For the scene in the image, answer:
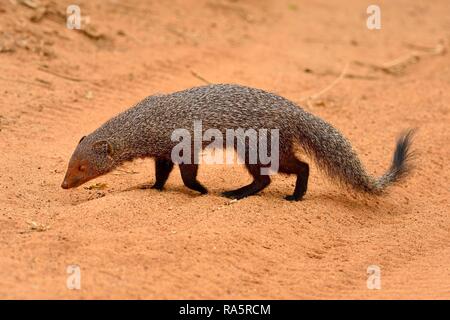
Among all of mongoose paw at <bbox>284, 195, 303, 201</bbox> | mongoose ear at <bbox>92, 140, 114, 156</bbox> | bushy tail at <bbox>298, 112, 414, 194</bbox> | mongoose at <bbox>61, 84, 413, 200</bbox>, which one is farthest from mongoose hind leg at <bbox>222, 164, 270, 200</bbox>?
mongoose ear at <bbox>92, 140, 114, 156</bbox>

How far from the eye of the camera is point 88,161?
5.61 meters

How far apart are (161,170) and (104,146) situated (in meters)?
0.50

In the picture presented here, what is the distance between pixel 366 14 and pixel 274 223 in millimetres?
9118

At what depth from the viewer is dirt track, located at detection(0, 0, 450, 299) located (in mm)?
4363

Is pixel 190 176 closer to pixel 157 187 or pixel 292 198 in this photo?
pixel 157 187

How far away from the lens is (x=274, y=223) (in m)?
5.18

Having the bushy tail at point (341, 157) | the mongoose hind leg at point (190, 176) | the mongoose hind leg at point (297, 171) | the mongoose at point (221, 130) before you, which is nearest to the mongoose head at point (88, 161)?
the mongoose at point (221, 130)

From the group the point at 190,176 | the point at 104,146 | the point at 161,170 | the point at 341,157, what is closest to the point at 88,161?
the point at 104,146

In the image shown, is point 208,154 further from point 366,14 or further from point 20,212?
point 366,14

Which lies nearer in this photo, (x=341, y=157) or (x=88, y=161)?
(x=88, y=161)

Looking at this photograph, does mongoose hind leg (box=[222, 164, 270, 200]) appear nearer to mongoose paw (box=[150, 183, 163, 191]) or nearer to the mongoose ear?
mongoose paw (box=[150, 183, 163, 191])

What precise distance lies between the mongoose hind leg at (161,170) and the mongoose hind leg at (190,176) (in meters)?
0.21
